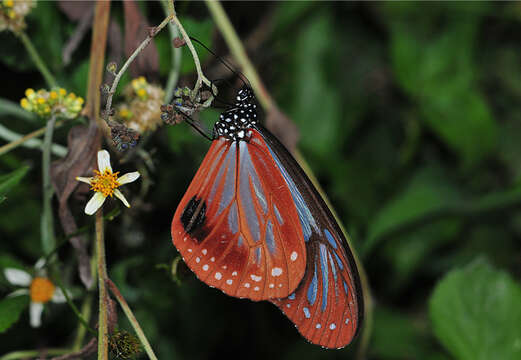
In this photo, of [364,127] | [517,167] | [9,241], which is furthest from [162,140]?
[517,167]

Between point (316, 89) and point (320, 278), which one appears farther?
point (316, 89)

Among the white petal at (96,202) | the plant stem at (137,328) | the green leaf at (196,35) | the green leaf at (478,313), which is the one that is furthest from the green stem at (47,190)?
the green leaf at (478,313)

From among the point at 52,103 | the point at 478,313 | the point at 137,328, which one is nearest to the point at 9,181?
the point at 52,103

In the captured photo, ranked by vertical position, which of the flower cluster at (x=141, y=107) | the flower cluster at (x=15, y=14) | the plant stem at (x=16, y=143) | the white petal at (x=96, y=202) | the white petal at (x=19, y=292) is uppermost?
the flower cluster at (x=15, y=14)

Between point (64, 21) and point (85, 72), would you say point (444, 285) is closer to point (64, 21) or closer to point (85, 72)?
point (85, 72)

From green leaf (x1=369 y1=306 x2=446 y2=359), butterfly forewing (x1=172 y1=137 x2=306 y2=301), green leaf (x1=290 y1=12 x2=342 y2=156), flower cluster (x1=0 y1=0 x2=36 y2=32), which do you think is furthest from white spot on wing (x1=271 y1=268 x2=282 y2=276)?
green leaf (x1=290 y1=12 x2=342 y2=156)

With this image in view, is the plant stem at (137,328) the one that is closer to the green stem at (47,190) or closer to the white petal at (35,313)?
the green stem at (47,190)

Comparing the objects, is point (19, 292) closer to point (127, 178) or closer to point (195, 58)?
point (127, 178)
